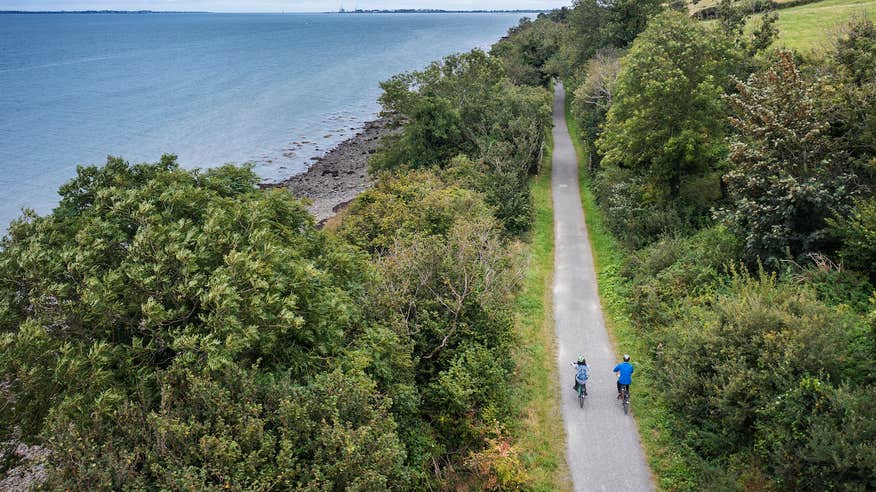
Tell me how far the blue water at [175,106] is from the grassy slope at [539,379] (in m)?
36.9

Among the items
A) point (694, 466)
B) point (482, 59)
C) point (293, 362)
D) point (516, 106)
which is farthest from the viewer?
point (482, 59)

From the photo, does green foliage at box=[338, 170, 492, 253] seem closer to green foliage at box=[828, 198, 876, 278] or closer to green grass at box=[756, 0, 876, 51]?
green foliage at box=[828, 198, 876, 278]

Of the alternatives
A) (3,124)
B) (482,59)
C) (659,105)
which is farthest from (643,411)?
(3,124)

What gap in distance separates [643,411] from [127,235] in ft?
52.6

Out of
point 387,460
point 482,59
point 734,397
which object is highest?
point 482,59

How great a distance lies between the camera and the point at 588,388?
56.7 feet

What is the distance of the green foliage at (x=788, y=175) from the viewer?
16.1 m

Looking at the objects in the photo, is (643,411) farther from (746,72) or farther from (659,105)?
(746,72)

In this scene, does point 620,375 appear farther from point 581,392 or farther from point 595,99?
point 595,99

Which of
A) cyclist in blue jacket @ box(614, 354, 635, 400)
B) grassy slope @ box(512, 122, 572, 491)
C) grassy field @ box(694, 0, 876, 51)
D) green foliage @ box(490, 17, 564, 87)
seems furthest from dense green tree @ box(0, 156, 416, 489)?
A: green foliage @ box(490, 17, 564, 87)

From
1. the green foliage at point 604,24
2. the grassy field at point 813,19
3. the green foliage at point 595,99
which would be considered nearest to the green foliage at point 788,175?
the grassy field at point 813,19

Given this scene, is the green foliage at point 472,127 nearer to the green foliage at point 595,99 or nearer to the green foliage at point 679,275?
the green foliage at point 595,99

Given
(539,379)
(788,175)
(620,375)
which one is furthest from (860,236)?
(539,379)

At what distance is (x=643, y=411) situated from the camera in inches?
628
